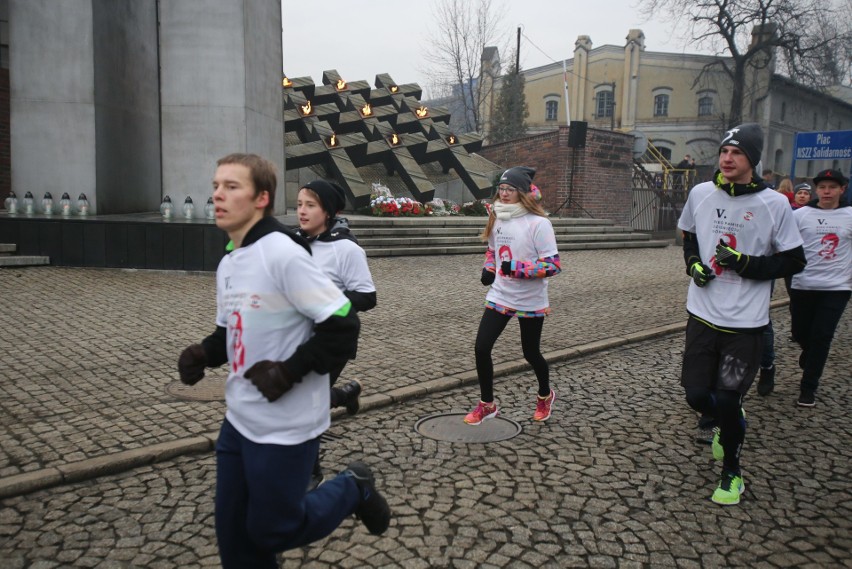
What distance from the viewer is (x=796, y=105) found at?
46.8 metres

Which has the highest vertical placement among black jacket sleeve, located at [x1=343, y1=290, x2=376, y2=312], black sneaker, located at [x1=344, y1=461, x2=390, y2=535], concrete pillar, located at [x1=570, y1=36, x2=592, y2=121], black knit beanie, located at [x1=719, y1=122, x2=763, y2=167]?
concrete pillar, located at [x1=570, y1=36, x2=592, y2=121]

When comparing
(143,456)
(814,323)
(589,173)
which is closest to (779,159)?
(589,173)

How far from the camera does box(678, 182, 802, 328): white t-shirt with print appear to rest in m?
3.87

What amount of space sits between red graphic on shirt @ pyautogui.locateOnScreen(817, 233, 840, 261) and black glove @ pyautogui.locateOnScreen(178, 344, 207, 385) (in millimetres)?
5245

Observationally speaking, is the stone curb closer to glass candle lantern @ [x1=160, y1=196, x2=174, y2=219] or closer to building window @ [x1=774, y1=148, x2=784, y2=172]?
glass candle lantern @ [x1=160, y1=196, x2=174, y2=219]

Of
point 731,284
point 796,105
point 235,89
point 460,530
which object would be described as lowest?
point 460,530

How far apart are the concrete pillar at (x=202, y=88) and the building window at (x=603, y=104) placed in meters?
42.6

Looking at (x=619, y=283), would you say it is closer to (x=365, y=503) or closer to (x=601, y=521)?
(x=601, y=521)

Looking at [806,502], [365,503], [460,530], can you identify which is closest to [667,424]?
[806,502]

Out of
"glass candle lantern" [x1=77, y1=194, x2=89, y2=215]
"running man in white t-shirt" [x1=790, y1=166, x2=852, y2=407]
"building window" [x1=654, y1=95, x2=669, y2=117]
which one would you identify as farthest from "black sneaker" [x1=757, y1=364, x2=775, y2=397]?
"building window" [x1=654, y1=95, x2=669, y2=117]

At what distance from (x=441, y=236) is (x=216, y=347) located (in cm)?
1389

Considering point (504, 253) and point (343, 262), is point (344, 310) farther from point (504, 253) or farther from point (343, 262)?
point (504, 253)

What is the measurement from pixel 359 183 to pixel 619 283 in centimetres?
864

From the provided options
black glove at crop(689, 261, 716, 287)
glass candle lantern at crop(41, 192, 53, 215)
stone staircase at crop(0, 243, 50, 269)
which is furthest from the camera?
glass candle lantern at crop(41, 192, 53, 215)
